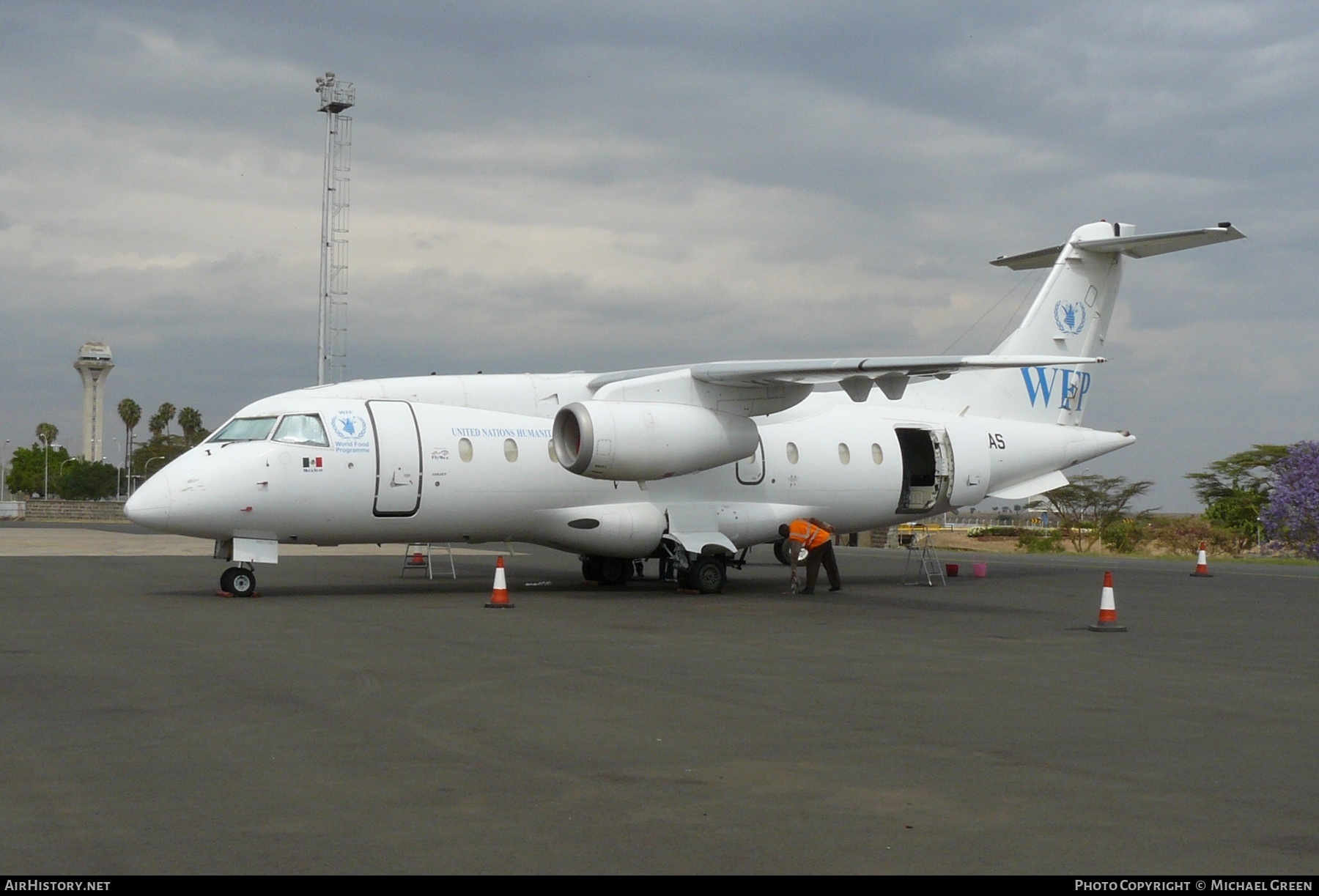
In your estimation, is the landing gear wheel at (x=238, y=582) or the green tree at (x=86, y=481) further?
the green tree at (x=86, y=481)

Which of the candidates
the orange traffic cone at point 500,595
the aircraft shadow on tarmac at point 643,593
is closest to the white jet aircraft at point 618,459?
the aircraft shadow on tarmac at point 643,593

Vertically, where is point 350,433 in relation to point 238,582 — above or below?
above

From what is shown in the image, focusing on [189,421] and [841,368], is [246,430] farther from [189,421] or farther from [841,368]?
[189,421]

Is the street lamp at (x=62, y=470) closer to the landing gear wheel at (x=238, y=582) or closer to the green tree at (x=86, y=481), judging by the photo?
the green tree at (x=86, y=481)

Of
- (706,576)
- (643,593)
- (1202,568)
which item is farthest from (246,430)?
(1202,568)

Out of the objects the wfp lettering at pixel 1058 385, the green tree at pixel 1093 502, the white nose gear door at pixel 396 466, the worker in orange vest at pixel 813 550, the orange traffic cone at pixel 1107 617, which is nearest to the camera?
the orange traffic cone at pixel 1107 617

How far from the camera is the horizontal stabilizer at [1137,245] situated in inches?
851

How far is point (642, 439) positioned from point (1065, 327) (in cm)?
1024

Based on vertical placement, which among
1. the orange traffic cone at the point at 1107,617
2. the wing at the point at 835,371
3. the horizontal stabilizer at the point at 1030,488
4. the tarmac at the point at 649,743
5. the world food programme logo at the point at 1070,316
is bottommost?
the tarmac at the point at 649,743

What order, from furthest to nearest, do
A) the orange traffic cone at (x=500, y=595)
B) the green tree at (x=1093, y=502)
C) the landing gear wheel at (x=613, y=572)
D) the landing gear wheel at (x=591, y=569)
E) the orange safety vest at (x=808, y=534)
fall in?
the green tree at (x=1093, y=502) < the landing gear wheel at (x=591, y=569) < the landing gear wheel at (x=613, y=572) < the orange safety vest at (x=808, y=534) < the orange traffic cone at (x=500, y=595)

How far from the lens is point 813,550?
1992cm

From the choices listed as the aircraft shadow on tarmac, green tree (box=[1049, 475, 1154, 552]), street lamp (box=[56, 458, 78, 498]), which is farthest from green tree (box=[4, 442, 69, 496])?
the aircraft shadow on tarmac

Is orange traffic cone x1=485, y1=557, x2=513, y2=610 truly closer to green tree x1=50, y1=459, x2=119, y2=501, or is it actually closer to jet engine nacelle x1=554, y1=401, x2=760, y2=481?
jet engine nacelle x1=554, y1=401, x2=760, y2=481

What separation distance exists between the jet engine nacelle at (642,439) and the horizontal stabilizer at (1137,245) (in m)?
8.76
